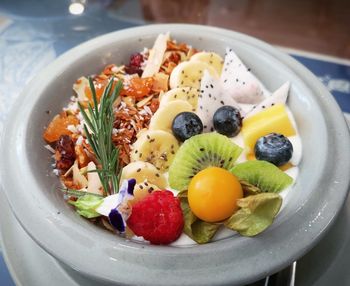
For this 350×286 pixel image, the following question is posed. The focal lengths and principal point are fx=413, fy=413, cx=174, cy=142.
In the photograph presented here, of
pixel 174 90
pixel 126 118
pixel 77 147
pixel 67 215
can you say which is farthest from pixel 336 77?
pixel 67 215

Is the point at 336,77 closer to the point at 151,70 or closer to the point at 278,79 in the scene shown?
the point at 278,79

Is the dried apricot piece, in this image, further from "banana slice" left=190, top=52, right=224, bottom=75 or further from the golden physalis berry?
the golden physalis berry

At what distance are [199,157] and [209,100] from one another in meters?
0.22

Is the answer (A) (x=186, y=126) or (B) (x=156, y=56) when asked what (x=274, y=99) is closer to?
(A) (x=186, y=126)

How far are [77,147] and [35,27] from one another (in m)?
0.94

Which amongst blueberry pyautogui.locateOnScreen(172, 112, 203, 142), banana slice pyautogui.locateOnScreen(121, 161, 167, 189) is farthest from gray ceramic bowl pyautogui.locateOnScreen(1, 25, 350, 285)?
blueberry pyautogui.locateOnScreen(172, 112, 203, 142)

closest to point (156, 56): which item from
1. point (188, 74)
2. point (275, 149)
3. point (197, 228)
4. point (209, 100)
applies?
point (188, 74)

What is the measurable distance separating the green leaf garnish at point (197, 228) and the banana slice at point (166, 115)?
27 centimetres

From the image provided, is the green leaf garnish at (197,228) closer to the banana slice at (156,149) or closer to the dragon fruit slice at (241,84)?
the banana slice at (156,149)

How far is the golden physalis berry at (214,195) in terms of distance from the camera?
773mm

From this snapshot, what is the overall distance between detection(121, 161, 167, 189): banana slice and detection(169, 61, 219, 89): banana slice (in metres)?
0.32

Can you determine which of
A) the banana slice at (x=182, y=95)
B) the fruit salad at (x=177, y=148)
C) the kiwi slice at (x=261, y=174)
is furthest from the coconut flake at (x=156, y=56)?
the kiwi slice at (x=261, y=174)

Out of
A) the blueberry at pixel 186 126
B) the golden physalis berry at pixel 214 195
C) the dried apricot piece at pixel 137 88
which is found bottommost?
the golden physalis berry at pixel 214 195

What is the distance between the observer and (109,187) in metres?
0.90
